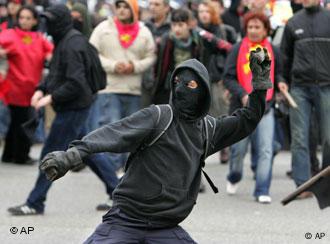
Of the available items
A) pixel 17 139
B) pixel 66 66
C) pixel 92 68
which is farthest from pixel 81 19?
pixel 66 66

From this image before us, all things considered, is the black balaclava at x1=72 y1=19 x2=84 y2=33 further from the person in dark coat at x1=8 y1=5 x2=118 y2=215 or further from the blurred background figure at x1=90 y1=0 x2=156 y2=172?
the person in dark coat at x1=8 y1=5 x2=118 y2=215

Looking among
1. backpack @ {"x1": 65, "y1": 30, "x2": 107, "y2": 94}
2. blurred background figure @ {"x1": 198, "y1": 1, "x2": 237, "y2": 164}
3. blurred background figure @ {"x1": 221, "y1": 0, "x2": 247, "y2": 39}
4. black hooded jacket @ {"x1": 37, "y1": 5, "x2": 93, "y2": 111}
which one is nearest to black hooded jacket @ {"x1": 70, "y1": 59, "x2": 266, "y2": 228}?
black hooded jacket @ {"x1": 37, "y1": 5, "x2": 93, "y2": 111}

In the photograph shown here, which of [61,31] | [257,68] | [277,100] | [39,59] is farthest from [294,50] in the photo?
[257,68]

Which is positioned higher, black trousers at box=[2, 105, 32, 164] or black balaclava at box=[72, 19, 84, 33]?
black balaclava at box=[72, 19, 84, 33]

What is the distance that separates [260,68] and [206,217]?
360 cm

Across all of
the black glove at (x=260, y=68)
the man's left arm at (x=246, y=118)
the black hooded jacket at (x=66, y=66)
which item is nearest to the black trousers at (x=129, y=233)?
the man's left arm at (x=246, y=118)

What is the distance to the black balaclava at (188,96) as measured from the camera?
5648mm

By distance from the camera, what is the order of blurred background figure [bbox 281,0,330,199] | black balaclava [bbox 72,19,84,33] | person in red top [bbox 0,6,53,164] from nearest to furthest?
blurred background figure [bbox 281,0,330,199] < person in red top [bbox 0,6,53,164] < black balaclava [bbox 72,19,84,33]

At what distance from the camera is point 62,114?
29.8ft

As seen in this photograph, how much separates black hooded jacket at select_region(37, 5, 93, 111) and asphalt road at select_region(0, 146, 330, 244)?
1.02 m

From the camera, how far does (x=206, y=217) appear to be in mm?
9250

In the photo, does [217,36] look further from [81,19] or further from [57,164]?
[57,164]

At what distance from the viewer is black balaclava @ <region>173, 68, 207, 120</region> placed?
222 inches

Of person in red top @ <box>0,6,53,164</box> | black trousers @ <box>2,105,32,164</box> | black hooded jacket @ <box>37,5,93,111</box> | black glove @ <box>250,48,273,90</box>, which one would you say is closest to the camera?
black glove @ <box>250,48,273,90</box>
